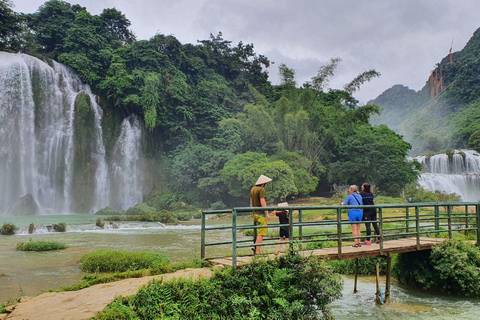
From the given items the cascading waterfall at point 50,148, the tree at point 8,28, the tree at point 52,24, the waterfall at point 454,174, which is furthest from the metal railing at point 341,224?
the tree at point 52,24

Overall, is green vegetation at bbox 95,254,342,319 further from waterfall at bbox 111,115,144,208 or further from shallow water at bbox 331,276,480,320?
waterfall at bbox 111,115,144,208

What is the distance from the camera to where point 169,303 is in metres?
4.94

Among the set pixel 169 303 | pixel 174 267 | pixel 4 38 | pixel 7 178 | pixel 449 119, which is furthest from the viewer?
pixel 449 119

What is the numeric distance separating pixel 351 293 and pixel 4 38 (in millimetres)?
42326

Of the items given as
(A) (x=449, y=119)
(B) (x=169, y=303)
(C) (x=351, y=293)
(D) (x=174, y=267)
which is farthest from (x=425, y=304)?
(A) (x=449, y=119)

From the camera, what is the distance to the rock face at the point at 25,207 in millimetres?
33188

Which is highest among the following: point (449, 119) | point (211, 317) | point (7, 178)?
point (449, 119)

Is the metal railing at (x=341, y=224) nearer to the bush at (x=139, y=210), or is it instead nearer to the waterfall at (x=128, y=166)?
the bush at (x=139, y=210)

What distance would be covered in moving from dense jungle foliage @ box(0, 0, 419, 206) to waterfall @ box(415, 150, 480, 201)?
1.91m

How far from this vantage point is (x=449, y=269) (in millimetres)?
8633

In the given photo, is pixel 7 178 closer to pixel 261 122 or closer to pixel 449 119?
pixel 261 122

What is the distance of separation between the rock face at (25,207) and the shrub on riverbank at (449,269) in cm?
3293

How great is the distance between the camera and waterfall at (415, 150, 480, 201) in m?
40.6

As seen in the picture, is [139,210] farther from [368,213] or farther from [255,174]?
[368,213]
